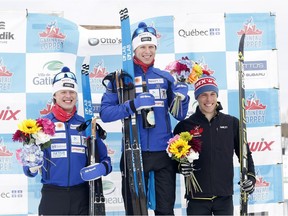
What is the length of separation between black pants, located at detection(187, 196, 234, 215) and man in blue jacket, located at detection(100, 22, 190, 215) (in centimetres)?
21

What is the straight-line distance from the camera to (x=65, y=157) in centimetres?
361

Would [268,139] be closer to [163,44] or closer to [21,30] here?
[163,44]

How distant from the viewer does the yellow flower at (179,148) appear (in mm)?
3475

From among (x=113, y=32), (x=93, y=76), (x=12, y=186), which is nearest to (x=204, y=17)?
(x=113, y=32)

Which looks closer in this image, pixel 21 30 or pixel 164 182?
pixel 164 182

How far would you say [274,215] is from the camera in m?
5.19

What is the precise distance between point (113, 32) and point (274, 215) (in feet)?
10.6

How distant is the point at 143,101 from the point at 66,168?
0.94 meters

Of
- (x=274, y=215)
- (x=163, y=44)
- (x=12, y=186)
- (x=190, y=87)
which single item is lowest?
(x=274, y=215)

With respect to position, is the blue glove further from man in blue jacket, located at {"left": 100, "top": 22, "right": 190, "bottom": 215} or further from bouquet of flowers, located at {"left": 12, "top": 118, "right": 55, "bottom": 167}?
man in blue jacket, located at {"left": 100, "top": 22, "right": 190, "bottom": 215}

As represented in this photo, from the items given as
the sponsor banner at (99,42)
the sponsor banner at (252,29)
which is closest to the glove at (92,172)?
the sponsor banner at (99,42)

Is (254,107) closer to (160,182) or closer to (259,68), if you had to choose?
(259,68)

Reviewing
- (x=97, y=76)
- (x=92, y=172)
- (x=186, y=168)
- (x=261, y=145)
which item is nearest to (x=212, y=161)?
(x=186, y=168)

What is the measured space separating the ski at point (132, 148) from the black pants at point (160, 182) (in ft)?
0.26
